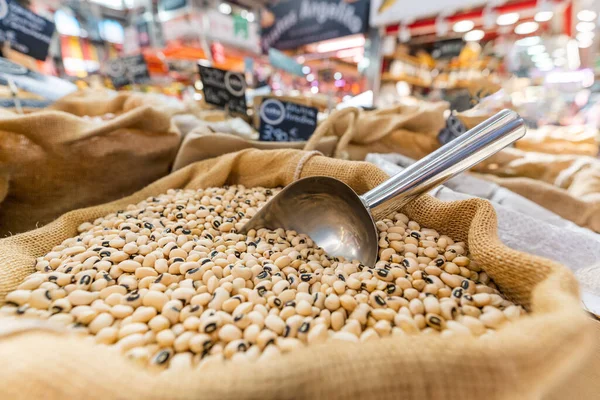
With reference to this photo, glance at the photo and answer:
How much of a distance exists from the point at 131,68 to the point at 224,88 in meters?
1.50

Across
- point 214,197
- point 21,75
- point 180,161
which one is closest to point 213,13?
point 21,75

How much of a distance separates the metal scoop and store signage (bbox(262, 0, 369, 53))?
4699mm

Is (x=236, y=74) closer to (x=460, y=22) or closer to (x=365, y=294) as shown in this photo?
(x=365, y=294)

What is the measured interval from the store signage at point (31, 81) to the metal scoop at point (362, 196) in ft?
5.17

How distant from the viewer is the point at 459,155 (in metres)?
0.72

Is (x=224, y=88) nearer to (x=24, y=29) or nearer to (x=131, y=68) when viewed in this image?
(x=24, y=29)

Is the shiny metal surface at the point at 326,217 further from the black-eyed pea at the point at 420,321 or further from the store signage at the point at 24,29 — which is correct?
the store signage at the point at 24,29

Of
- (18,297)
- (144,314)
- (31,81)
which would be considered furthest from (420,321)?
(31,81)

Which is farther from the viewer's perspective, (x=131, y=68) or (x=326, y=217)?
(x=131, y=68)

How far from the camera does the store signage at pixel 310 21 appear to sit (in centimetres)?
476

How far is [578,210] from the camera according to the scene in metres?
1.22

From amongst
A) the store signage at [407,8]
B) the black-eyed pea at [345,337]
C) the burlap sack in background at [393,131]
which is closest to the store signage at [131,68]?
the burlap sack in background at [393,131]

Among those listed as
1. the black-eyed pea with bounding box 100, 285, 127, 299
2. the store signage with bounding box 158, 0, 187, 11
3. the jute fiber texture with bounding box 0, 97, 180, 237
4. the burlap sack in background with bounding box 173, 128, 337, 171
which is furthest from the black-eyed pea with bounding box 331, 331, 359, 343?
the store signage with bounding box 158, 0, 187, 11

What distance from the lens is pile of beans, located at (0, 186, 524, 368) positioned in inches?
20.6
